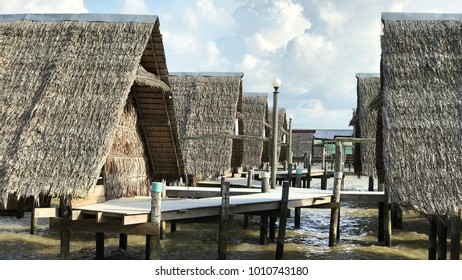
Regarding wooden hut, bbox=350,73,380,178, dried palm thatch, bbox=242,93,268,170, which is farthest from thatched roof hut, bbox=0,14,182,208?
dried palm thatch, bbox=242,93,268,170

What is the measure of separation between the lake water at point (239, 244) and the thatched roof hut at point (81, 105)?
1987mm

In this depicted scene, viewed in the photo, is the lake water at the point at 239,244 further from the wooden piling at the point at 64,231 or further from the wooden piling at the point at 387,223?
the wooden piling at the point at 64,231

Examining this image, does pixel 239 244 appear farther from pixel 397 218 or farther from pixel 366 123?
pixel 366 123

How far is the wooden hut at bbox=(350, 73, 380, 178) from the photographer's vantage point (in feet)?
71.3

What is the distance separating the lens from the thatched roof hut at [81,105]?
9.58 m

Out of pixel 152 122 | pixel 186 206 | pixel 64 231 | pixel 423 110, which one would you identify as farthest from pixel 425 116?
pixel 64 231

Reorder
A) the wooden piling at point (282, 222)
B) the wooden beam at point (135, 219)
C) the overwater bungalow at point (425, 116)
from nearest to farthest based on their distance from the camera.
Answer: the wooden beam at point (135, 219), the overwater bungalow at point (425, 116), the wooden piling at point (282, 222)

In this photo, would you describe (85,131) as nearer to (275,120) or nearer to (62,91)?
(62,91)

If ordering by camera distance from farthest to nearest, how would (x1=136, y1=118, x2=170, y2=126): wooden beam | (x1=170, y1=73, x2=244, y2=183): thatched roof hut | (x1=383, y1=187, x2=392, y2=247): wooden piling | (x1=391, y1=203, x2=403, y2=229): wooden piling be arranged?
(x1=170, y1=73, x2=244, y2=183): thatched roof hut < (x1=391, y1=203, x2=403, y2=229): wooden piling < (x1=383, y1=187, x2=392, y2=247): wooden piling < (x1=136, y1=118, x2=170, y2=126): wooden beam

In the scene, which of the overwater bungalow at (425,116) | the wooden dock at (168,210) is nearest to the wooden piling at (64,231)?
the wooden dock at (168,210)

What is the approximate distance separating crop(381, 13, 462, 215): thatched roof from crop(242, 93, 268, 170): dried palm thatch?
1428cm

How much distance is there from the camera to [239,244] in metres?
14.9

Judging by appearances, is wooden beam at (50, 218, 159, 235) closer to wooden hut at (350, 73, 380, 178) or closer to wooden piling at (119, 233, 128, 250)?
wooden piling at (119, 233, 128, 250)
